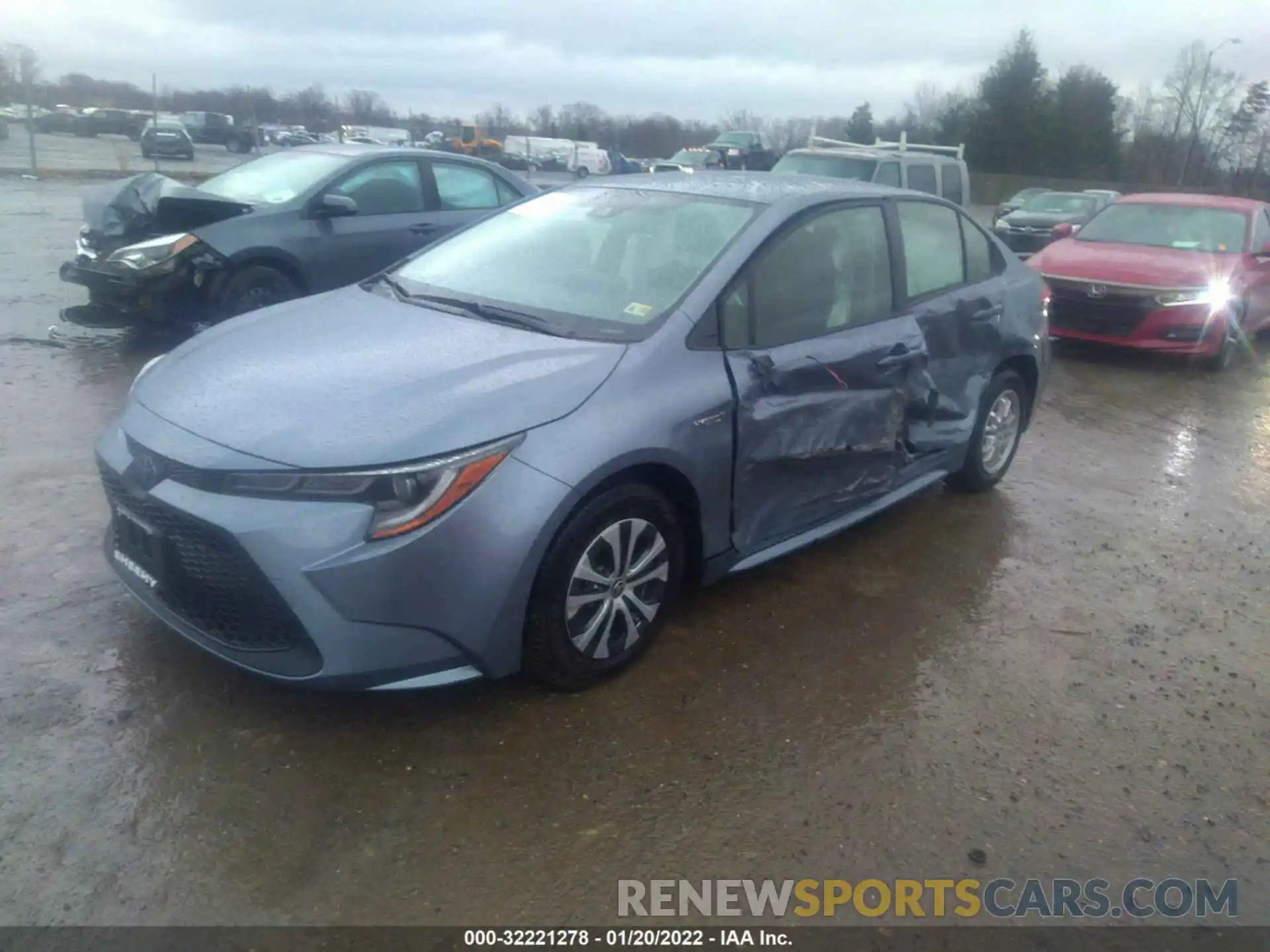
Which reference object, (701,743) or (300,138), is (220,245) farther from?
(300,138)

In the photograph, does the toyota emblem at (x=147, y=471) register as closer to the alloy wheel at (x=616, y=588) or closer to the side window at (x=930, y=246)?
the alloy wheel at (x=616, y=588)

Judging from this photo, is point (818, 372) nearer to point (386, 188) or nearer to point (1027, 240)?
point (386, 188)

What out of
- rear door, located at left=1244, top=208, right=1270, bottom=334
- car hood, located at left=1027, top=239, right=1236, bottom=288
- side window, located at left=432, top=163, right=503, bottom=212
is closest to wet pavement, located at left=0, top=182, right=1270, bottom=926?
side window, located at left=432, top=163, right=503, bottom=212

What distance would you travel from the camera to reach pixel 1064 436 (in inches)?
287

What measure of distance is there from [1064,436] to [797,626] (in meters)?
4.00

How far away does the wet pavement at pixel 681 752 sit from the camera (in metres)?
2.72

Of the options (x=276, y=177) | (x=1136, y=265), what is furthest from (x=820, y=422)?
(x=1136, y=265)

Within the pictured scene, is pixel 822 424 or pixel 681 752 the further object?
pixel 822 424

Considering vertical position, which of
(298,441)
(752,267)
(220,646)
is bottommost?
(220,646)

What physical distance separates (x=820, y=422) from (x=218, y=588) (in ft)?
7.61

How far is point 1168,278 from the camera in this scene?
31.4 ft

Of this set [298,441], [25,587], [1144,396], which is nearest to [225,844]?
[298,441]

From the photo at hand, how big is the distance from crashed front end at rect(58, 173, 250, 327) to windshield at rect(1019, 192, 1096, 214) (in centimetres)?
1866

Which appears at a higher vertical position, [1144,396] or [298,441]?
[298,441]
